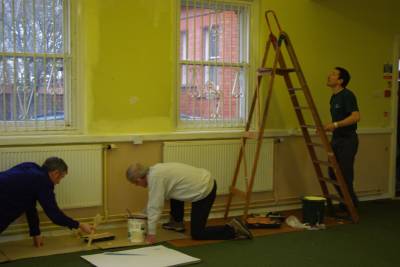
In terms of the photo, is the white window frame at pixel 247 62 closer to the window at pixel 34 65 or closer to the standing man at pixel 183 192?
the standing man at pixel 183 192

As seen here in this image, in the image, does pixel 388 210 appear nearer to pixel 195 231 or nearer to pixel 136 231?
pixel 195 231

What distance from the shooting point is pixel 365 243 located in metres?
5.13

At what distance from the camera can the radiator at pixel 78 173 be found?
16.6ft

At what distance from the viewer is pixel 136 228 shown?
4.86m

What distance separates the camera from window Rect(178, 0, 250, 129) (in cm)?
586

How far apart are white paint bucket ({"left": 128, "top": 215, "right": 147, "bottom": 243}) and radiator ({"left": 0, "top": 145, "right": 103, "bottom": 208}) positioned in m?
0.62

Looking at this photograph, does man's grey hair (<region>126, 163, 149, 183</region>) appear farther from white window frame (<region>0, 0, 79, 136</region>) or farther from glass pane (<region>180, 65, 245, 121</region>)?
glass pane (<region>180, 65, 245, 121</region>)

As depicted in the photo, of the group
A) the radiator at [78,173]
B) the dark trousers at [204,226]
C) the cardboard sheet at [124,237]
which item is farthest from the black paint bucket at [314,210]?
the radiator at [78,173]

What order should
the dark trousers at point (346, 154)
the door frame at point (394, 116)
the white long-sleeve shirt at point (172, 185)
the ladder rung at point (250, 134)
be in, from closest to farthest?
1. the white long-sleeve shirt at point (172, 185)
2. the ladder rung at point (250, 134)
3. the dark trousers at point (346, 154)
4. the door frame at point (394, 116)

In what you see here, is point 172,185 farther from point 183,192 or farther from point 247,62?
point 247,62

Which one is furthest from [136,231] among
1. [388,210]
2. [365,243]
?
[388,210]

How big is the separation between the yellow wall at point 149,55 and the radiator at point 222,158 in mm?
259

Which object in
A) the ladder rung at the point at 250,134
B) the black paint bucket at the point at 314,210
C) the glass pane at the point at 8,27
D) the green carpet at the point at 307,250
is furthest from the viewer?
the ladder rung at the point at 250,134

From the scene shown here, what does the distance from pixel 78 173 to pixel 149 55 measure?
1.36 m
